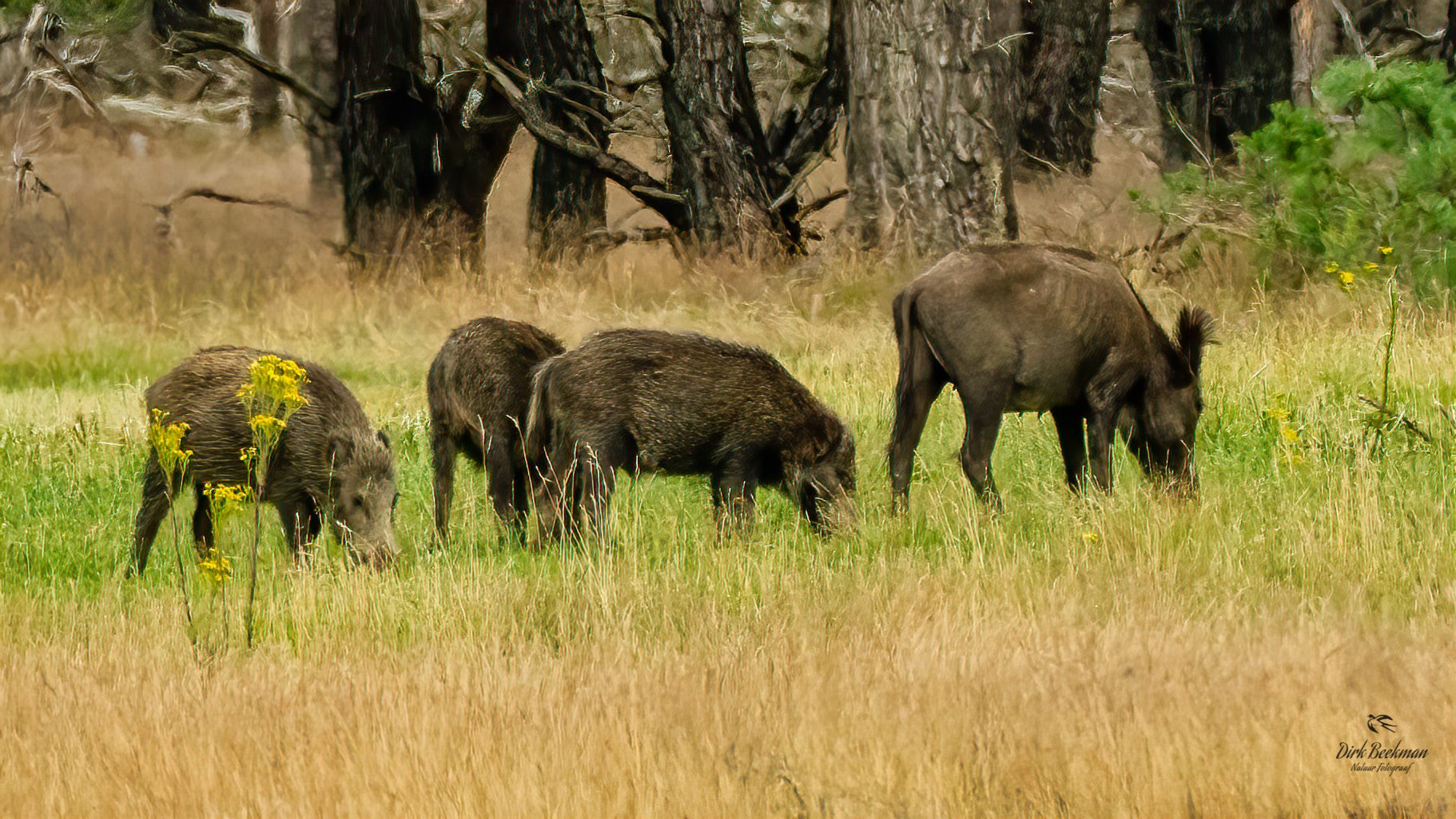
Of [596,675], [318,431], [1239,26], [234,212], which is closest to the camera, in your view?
[596,675]

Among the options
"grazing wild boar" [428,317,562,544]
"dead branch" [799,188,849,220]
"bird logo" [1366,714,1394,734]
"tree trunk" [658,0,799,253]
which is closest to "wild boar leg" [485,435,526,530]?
"grazing wild boar" [428,317,562,544]

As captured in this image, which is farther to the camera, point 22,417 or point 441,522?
point 22,417

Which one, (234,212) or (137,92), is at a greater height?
(137,92)

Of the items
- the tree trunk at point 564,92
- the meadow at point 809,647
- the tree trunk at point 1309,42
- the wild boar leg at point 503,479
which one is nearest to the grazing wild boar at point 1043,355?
the meadow at point 809,647

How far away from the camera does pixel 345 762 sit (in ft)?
13.5

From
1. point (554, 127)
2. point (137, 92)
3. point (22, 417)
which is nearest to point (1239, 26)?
point (554, 127)

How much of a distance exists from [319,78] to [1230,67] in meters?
10.6

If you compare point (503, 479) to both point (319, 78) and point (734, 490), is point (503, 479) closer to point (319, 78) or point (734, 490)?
point (734, 490)

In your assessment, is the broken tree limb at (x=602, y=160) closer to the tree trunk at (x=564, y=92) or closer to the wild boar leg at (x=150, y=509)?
the tree trunk at (x=564, y=92)

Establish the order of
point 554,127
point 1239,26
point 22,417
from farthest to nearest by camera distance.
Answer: point 1239,26, point 554,127, point 22,417

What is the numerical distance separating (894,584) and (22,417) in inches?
273

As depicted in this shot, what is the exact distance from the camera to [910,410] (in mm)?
7387

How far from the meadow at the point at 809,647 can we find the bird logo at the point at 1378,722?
2 centimetres

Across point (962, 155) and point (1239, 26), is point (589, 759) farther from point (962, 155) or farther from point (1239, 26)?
point (1239, 26)
